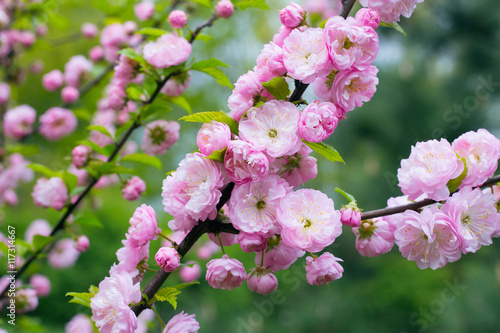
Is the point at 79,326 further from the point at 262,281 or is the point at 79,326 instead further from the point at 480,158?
the point at 480,158

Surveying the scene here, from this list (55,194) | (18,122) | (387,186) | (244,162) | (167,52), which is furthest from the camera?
(387,186)

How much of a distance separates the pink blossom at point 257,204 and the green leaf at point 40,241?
2.00ft

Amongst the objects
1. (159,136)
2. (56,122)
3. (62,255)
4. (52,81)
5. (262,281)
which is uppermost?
(262,281)

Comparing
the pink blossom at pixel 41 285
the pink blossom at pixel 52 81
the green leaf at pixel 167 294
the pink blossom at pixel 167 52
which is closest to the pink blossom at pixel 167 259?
the green leaf at pixel 167 294

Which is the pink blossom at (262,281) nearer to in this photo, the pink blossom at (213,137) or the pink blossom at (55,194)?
the pink blossom at (213,137)

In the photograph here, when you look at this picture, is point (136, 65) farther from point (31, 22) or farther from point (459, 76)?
point (459, 76)

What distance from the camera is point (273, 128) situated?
0.62m

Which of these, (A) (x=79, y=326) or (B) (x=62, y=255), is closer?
(A) (x=79, y=326)

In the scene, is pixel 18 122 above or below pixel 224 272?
below

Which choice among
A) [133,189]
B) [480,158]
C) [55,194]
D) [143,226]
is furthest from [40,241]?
[480,158]

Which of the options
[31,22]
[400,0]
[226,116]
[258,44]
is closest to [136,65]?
[226,116]

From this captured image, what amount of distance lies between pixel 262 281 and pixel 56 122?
1.52m

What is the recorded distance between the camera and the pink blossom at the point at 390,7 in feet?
2.18

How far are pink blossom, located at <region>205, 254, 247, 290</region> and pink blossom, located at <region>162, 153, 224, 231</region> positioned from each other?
0.07 metres
